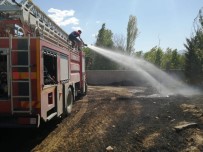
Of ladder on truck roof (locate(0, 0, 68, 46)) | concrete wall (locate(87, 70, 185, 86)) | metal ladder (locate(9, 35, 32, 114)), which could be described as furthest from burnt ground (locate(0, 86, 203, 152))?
concrete wall (locate(87, 70, 185, 86))

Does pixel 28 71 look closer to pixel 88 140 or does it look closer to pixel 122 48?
pixel 88 140

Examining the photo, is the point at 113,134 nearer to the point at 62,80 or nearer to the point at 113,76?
the point at 62,80

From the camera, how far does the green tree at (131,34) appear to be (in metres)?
48.7

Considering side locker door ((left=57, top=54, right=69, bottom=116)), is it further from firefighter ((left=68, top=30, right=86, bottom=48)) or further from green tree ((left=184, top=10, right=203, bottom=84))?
green tree ((left=184, top=10, right=203, bottom=84))

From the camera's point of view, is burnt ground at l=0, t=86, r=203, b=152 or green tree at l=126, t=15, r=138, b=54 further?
green tree at l=126, t=15, r=138, b=54

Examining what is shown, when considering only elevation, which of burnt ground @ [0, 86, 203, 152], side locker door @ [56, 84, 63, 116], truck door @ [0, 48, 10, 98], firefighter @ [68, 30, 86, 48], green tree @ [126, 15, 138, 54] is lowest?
burnt ground @ [0, 86, 203, 152]

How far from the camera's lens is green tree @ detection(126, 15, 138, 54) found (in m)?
48.7

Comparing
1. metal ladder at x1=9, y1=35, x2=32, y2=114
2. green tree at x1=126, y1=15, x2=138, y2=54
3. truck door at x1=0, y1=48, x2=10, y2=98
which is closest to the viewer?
metal ladder at x1=9, y1=35, x2=32, y2=114

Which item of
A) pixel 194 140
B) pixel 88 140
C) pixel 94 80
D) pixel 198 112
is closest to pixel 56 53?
pixel 88 140

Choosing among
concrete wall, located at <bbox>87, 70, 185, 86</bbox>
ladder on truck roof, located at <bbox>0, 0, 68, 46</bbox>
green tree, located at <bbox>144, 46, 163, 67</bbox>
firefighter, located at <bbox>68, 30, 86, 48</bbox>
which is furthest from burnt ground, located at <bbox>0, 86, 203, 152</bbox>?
green tree, located at <bbox>144, 46, 163, 67</bbox>

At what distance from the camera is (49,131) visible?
8.22 m

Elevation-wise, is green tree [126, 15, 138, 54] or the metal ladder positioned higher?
green tree [126, 15, 138, 54]

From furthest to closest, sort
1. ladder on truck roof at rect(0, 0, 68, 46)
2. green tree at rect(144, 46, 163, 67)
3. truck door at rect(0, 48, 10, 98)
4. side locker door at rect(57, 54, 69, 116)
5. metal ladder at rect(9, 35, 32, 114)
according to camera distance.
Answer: green tree at rect(144, 46, 163, 67) → side locker door at rect(57, 54, 69, 116) → ladder on truck roof at rect(0, 0, 68, 46) → truck door at rect(0, 48, 10, 98) → metal ladder at rect(9, 35, 32, 114)

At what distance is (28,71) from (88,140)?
2.14m
